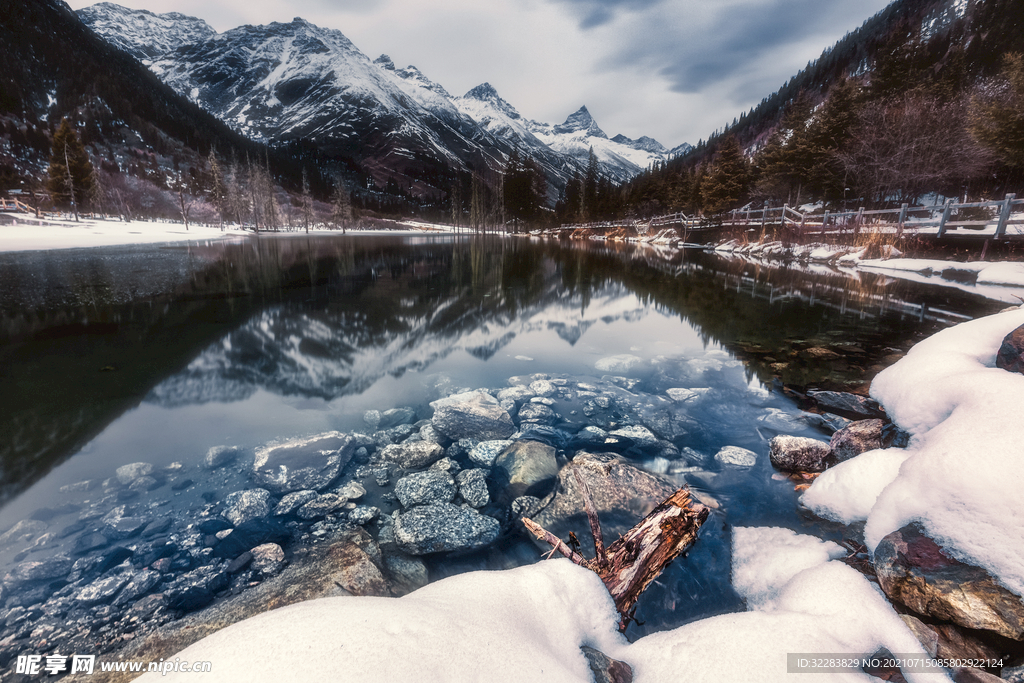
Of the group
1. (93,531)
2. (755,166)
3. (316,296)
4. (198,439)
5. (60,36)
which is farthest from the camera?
(60,36)

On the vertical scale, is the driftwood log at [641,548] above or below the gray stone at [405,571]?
above

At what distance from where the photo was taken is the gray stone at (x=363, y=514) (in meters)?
3.82

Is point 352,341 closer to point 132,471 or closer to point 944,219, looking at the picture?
point 132,471

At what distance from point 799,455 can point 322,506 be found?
5.29m

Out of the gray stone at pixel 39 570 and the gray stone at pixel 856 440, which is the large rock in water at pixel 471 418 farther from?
the gray stone at pixel 856 440

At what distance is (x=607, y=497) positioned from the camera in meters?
4.04

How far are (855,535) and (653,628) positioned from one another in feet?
6.50

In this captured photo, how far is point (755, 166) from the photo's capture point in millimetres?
48688

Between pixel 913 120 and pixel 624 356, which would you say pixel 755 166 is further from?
pixel 624 356

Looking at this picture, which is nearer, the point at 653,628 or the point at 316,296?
the point at 653,628

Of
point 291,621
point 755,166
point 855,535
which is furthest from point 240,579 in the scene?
point 755,166

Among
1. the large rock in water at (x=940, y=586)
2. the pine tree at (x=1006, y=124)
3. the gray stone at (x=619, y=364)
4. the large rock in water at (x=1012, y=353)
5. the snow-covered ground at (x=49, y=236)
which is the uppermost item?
the pine tree at (x=1006, y=124)

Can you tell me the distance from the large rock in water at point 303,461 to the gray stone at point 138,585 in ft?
3.72

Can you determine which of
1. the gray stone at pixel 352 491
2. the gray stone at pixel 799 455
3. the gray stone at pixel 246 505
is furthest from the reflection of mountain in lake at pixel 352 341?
the gray stone at pixel 799 455
